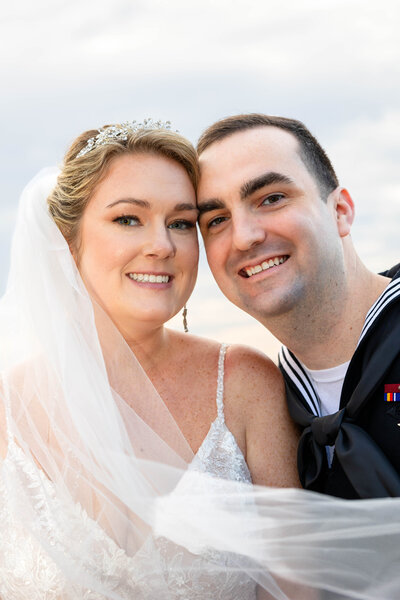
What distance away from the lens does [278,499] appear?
2.88 metres

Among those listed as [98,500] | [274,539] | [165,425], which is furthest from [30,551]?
[274,539]

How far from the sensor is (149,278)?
11.4 feet

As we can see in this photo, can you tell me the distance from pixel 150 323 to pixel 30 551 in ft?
4.03

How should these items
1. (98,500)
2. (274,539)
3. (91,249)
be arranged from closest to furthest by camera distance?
(274,539) < (98,500) < (91,249)

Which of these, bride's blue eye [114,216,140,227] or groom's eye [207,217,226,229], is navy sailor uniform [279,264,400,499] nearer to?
groom's eye [207,217,226,229]

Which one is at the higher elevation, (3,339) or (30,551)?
(3,339)

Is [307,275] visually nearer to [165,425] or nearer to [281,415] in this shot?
[281,415]

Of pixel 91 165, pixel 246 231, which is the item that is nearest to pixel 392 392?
pixel 246 231

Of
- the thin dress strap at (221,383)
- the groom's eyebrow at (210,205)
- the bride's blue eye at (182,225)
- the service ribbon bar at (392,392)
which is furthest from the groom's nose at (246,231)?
the service ribbon bar at (392,392)

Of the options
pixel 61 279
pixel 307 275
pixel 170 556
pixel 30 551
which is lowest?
pixel 170 556

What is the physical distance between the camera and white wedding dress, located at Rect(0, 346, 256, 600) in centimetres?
309

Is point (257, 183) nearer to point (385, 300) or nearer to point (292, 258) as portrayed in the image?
point (292, 258)

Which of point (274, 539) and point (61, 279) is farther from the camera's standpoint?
point (61, 279)

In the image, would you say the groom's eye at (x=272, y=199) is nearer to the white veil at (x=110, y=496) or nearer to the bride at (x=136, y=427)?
the bride at (x=136, y=427)
